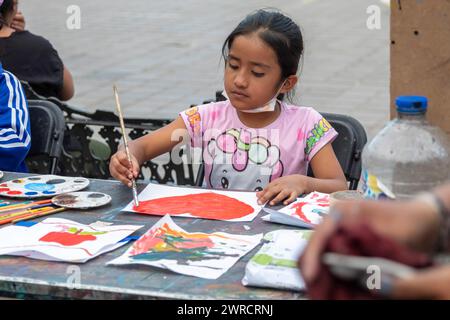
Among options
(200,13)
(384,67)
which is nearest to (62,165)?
(384,67)

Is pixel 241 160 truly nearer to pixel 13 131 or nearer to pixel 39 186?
pixel 39 186

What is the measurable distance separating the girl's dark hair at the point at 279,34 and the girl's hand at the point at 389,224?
1.98 metres

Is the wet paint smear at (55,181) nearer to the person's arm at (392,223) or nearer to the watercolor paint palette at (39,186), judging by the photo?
the watercolor paint palette at (39,186)

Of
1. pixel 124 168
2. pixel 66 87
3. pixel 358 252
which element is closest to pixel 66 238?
pixel 124 168

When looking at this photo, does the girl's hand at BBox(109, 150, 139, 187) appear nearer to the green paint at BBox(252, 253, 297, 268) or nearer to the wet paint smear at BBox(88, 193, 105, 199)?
the wet paint smear at BBox(88, 193, 105, 199)

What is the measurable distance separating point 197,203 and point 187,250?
1.56 feet

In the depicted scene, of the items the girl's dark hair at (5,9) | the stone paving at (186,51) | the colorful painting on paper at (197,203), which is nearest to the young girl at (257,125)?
the colorful painting on paper at (197,203)

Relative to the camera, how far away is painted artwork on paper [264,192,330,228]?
245cm

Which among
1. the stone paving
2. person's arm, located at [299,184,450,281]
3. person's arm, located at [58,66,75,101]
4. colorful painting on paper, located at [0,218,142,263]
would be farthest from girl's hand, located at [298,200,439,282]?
the stone paving

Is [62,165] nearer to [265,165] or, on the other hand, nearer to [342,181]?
[265,165]

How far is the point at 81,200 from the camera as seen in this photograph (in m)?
2.71

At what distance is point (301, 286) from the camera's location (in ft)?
6.32

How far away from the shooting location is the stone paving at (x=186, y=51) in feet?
22.6
